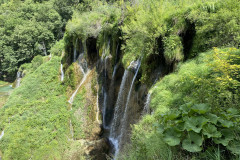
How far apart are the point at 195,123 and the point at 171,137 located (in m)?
0.50

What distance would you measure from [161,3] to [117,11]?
18.8 ft

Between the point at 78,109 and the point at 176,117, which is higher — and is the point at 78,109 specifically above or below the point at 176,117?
below

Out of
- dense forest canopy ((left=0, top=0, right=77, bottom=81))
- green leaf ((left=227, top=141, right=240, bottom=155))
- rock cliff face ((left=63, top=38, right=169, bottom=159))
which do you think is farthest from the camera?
dense forest canopy ((left=0, top=0, right=77, bottom=81))

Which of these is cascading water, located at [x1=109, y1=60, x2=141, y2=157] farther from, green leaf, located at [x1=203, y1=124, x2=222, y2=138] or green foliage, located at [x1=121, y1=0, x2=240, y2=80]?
green leaf, located at [x1=203, y1=124, x2=222, y2=138]

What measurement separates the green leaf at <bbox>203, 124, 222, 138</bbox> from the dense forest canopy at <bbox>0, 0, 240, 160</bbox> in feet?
0.05

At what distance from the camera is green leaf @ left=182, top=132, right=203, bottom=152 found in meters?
2.62

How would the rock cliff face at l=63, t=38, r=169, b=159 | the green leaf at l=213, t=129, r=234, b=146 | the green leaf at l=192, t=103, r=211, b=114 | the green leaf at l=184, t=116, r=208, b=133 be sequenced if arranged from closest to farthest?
1. the green leaf at l=213, t=129, r=234, b=146
2. the green leaf at l=184, t=116, r=208, b=133
3. the green leaf at l=192, t=103, r=211, b=114
4. the rock cliff face at l=63, t=38, r=169, b=159

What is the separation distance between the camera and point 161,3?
753 centimetres

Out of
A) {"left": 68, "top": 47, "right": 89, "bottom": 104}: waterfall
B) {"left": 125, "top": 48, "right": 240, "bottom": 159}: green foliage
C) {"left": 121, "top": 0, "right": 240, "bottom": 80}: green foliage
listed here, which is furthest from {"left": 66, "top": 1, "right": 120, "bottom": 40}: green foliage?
{"left": 125, "top": 48, "right": 240, "bottom": 159}: green foliage

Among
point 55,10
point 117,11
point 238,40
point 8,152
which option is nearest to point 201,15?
point 238,40

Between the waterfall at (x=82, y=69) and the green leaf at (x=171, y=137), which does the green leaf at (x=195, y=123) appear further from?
the waterfall at (x=82, y=69)

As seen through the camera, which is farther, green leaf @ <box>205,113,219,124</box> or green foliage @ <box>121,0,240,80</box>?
green foliage @ <box>121,0,240,80</box>

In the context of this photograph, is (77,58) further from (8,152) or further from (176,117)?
(176,117)

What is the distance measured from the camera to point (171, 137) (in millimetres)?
2920
